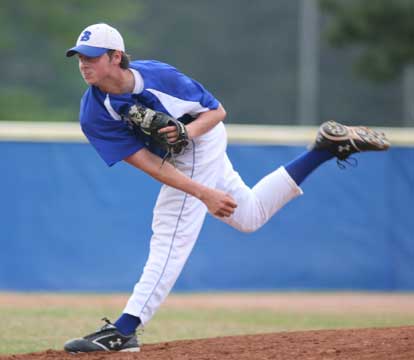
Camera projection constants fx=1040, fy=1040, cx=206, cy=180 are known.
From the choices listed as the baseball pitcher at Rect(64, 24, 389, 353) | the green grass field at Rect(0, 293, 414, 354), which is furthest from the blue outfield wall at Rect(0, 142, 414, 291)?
the baseball pitcher at Rect(64, 24, 389, 353)

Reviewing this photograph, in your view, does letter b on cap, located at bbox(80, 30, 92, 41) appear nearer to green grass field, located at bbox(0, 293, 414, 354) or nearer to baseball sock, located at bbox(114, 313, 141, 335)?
baseball sock, located at bbox(114, 313, 141, 335)

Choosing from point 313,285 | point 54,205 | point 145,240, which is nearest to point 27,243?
point 54,205

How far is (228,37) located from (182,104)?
2991 cm

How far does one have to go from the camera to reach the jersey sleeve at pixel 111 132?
5.36m

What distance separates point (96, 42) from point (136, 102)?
0.38 meters

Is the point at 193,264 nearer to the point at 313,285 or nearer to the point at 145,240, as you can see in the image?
the point at 145,240

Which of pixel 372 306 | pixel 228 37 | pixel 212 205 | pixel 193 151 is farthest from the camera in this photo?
pixel 228 37

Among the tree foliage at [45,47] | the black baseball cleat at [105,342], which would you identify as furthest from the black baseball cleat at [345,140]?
the tree foliage at [45,47]

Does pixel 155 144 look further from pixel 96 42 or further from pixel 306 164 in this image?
pixel 306 164

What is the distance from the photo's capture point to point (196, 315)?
28.9ft

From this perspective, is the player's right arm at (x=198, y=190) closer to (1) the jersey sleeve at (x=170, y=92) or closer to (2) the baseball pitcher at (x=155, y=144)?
(2) the baseball pitcher at (x=155, y=144)

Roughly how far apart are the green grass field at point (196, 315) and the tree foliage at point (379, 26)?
12.7 metres

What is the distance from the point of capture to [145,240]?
1066 centimetres

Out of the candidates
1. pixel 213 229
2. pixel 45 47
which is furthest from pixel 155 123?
pixel 45 47
